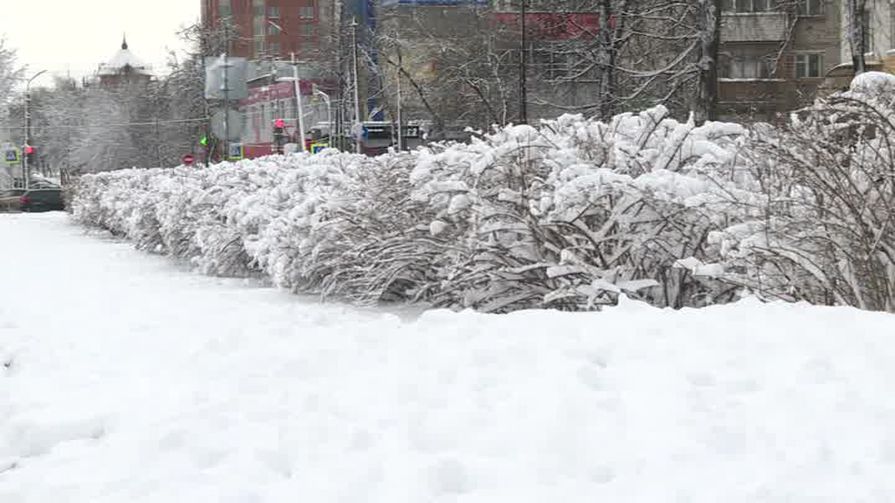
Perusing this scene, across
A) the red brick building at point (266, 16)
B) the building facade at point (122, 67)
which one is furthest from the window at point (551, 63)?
the building facade at point (122, 67)

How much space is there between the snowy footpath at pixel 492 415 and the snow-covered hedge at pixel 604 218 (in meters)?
1.14

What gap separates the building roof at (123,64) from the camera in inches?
5344

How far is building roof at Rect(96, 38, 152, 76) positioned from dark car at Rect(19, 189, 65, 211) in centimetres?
7744

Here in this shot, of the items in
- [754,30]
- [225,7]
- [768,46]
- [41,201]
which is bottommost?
[41,201]

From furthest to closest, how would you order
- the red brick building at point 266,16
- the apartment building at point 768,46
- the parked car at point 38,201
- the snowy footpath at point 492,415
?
1. the red brick building at point 266,16
2. the parked car at point 38,201
3. the apartment building at point 768,46
4. the snowy footpath at point 492,415

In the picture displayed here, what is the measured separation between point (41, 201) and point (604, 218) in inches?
2040

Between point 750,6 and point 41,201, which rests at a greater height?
point 750,6

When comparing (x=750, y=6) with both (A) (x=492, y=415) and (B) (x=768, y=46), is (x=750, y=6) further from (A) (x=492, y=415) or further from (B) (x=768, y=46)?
(A) (x=492, y=415)

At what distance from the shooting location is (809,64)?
5209 cm

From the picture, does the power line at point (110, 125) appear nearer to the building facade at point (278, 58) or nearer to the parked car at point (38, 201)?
the building facade at point (278, 58)

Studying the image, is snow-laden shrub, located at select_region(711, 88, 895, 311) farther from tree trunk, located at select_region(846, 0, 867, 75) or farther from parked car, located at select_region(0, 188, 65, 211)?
parked car, located at select_region(0, 188, 65, 211)

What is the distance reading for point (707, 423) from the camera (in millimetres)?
Result: 4594

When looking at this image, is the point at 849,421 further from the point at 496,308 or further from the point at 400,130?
the point at 400,130

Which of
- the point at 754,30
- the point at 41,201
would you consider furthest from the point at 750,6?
the point at 41,201
